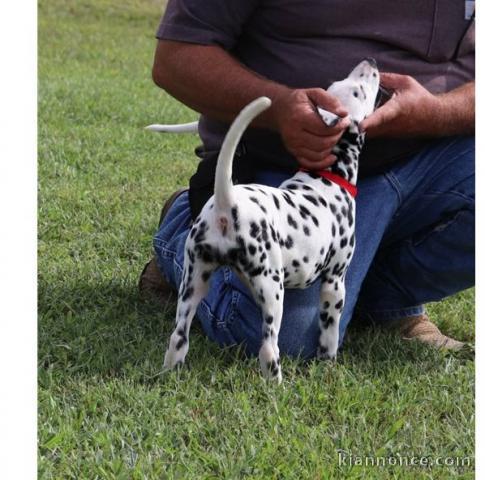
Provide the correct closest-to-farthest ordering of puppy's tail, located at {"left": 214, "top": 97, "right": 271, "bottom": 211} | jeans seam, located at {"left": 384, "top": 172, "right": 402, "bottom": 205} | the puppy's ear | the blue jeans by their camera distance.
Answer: puppy's tail, located at {"left": 214, "top": 97, "right": 271, "bottom": 211} → the puppy's ear → the blue jeans → jeans seam, located at {"left": 384, "top": 172, "right": 402, "bottom": 205}

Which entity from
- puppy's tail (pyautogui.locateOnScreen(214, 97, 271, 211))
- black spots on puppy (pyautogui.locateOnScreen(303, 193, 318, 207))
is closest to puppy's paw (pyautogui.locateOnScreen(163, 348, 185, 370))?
puppy's tail (pyautogui.locateOnScreen(214, 97, 271, 211))

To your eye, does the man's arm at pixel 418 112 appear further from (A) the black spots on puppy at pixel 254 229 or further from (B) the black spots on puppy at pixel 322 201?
(A) the black spots on puppy at pixel 254 229

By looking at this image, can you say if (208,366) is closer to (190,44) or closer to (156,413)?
(156,413)

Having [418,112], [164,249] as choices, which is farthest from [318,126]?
[164,249]

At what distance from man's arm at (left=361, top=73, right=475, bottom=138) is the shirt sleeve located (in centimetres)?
47

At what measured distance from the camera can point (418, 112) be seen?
3.12 meters

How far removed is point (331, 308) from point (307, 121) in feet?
1.87

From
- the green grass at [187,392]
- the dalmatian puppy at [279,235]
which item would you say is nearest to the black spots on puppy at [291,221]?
the dalmatian puppy at [279,235]

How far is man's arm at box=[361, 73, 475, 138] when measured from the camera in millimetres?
3020

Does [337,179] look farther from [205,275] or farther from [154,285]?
[154,285]

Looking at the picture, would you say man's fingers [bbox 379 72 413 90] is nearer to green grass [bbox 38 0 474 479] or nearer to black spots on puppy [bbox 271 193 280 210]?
black spots on puppy [bbox 271 193 280 210]

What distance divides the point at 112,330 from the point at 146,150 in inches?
110

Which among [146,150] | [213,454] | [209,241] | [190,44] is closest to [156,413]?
[213,454]

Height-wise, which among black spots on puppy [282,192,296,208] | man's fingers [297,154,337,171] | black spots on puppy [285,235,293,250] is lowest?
black spots on puppy [285,235,293,250]
